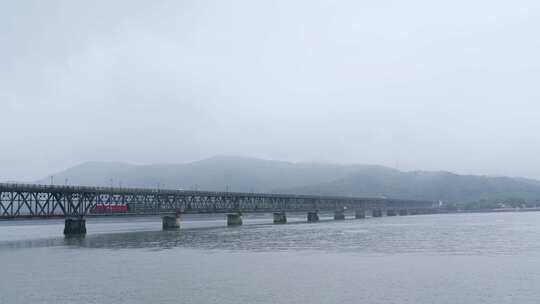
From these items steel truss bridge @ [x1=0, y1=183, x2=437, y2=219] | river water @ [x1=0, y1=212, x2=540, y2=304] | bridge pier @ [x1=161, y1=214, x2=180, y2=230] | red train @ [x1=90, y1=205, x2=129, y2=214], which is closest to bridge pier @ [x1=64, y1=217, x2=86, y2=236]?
steel truss bridge @ [x1=0, y1=183, x2=437, y2=219]

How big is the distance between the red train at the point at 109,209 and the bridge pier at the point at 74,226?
604 cm

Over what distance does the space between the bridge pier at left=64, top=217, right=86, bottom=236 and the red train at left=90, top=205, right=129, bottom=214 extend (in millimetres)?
6041

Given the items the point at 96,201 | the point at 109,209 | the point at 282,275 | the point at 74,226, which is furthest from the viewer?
the point at 109,209

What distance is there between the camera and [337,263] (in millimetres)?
61438

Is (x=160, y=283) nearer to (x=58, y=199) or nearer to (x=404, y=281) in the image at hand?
(x=404, y=281)

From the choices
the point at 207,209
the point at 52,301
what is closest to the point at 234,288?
the point at 52,301

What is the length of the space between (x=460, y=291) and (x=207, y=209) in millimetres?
152438

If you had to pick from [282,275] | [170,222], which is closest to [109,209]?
[170,222]

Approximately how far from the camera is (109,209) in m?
148

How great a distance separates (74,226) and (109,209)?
13874 mm

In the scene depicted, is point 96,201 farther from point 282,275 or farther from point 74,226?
Answer: point 282,275

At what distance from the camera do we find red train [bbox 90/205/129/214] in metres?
143

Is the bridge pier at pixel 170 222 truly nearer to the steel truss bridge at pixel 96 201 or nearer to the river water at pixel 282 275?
the steel truss bridge at pixel 96 201

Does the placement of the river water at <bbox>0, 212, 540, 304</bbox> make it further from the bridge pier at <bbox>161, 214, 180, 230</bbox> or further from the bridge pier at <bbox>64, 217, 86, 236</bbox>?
the bridge pier at <bbox>161, 214, 180, 230</bbox>
